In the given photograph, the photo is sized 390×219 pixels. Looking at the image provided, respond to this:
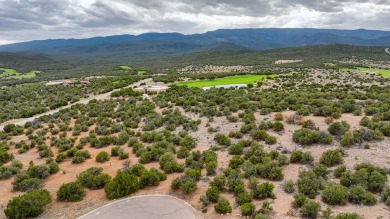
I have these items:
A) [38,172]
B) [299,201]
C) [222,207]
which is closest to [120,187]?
[222,207]

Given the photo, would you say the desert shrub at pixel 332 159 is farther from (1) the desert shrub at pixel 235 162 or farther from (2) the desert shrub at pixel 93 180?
(2) the desert shrub at pixel 93 180

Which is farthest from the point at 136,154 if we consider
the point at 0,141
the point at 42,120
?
the point at 42,120

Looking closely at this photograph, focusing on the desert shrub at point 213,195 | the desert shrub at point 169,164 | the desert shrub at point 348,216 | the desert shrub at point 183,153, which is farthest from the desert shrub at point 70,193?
the desert shrub at point 348,216

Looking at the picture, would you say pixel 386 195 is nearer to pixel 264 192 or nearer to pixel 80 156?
pixel 264 192

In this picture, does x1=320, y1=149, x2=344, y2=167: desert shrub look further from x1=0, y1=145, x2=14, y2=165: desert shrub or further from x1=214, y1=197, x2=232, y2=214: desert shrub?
x1=0, y1=145, x2=14, y2=165: desert shrub

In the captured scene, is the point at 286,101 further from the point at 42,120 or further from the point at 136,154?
the point at 42,120

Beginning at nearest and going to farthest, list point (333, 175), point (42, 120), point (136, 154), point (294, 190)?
point (294, 190)
point (333, 175)
point (136, 154)
point (42, 120)

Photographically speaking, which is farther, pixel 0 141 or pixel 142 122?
pixel 142 122
